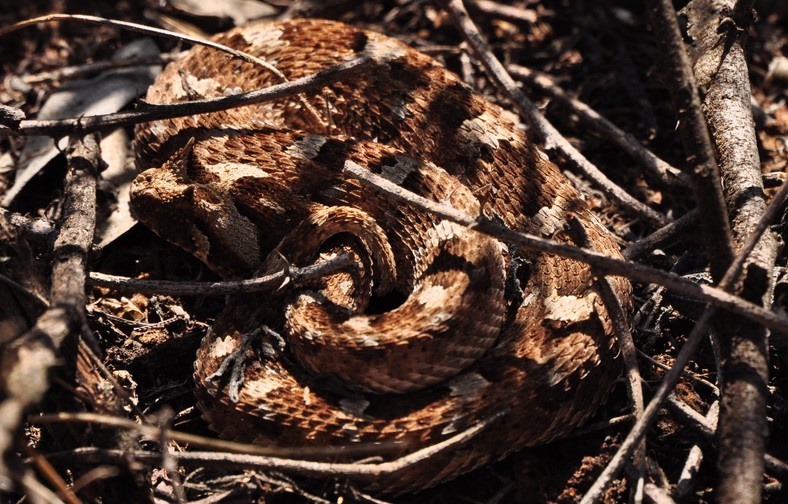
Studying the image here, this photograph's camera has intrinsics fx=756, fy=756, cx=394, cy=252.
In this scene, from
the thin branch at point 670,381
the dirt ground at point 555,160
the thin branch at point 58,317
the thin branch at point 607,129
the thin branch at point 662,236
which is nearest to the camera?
the thin branch at point 58,317

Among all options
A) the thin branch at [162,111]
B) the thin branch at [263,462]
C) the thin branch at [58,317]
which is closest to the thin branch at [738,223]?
the thin branch at [263,462]

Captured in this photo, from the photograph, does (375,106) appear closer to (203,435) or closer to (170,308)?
Answer: (170,308)

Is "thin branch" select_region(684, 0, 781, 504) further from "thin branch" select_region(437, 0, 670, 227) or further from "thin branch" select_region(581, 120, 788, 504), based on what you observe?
"thin branch" select_region(437, 0, 670, 227)

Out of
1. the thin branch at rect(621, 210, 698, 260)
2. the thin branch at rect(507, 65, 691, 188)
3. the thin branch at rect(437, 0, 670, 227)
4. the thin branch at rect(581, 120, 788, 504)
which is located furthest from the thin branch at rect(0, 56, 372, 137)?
the thin branch at rect(581, 120, 788, 504)

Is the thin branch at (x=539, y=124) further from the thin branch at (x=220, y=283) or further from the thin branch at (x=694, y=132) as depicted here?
the thin branch at (x=220, y=283)

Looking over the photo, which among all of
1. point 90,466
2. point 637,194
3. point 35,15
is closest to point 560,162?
point 637,194

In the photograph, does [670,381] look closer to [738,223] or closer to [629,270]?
[629,270]

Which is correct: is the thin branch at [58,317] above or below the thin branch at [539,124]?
below
